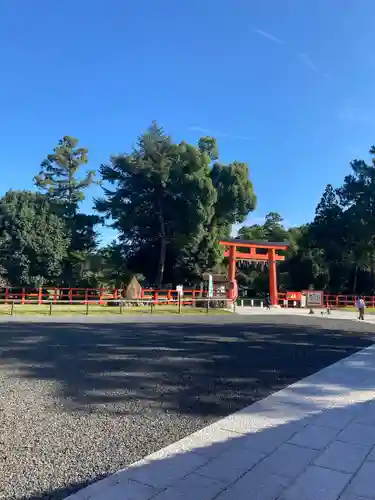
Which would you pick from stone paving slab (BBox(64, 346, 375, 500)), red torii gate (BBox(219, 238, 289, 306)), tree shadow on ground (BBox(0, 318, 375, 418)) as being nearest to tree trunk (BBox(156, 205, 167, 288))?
red torii gate (BBox(219, 238, 289, 306))

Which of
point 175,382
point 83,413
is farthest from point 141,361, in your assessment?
point 83,413

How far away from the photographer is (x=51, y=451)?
347 centimetres

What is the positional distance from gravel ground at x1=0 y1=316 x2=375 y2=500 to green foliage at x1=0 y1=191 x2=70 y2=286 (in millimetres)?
18871

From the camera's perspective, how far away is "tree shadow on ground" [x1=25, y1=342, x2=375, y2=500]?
2.84 metres

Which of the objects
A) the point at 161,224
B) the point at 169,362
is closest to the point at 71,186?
the point at 161,224

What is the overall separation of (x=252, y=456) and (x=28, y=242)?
91.3 ft

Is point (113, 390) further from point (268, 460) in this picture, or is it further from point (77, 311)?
point (77, 311)

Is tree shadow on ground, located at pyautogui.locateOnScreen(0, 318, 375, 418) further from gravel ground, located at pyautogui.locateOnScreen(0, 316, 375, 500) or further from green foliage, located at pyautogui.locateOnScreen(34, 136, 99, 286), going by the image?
green foliage, located at pyautogui.locateOnScreen(34, 136, 99, 286)

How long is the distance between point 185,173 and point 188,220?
13.2 feet

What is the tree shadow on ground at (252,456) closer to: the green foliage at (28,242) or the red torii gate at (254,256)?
the red torii gate at (254,256)

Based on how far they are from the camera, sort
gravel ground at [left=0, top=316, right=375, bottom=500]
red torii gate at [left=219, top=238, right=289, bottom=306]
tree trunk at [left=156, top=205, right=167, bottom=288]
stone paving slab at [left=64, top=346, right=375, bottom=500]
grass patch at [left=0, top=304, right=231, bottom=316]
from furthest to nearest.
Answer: tree trunk at [left=156, top=205, right=167, bottom=288] → red torii gate at [left=219, top=238, right=289, bottom=306] → grass patch at [left=0, top=304, right=231, bottom=316] → gravel ground at [left=0, top=316, right=375, bottom=500] → stone paving slab at [left=64, top=346, right=375, bottom=500]

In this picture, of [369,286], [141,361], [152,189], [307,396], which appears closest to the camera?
[307,396]

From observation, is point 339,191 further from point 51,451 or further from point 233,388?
point 51,451

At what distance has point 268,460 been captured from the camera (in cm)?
337
